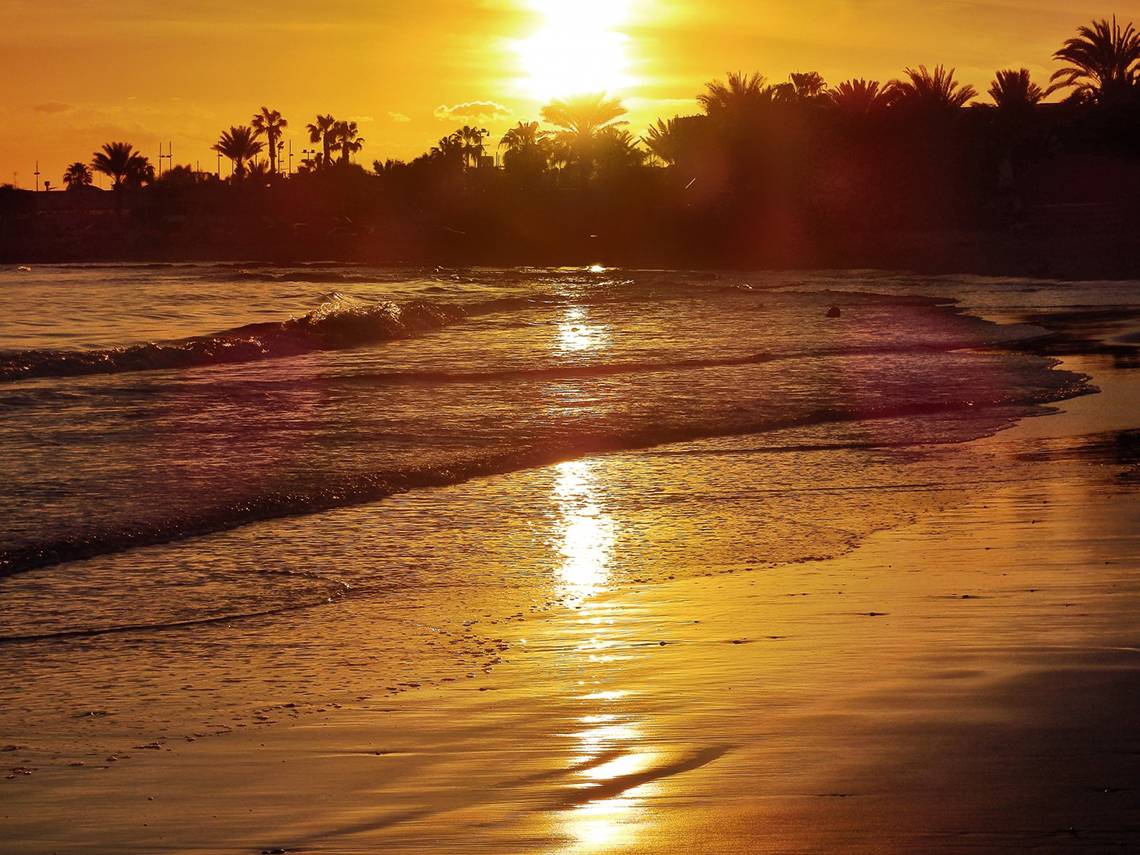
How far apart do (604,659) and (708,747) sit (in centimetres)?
106

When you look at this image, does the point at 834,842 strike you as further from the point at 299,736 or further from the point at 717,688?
the point at 299,736

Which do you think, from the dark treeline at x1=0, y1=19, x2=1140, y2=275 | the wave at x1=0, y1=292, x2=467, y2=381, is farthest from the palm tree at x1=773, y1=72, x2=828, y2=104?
the wave at x1=0, y1=292, x2=467, y2=381

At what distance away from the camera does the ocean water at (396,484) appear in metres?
5.29

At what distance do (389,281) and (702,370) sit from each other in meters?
30.1

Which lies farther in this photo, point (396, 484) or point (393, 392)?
point (393, 392)

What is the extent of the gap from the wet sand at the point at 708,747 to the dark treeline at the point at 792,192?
1829 inches

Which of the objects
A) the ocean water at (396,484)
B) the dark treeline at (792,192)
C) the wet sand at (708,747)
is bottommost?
the wet sand at (708,747)

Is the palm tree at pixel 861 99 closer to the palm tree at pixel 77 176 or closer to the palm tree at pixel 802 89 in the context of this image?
the palm tree at pixel 802 89

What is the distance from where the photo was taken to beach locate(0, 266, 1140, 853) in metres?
3.53

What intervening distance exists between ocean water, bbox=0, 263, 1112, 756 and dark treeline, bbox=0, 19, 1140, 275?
3635 centimetres

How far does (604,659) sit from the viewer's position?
5020 mm

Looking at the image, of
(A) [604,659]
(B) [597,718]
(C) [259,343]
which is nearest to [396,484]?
(A) [604,659]

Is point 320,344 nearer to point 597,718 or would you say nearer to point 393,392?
point 393,392

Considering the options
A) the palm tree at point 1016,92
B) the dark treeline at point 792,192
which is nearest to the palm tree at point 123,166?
the dark treeline at point 792,192
